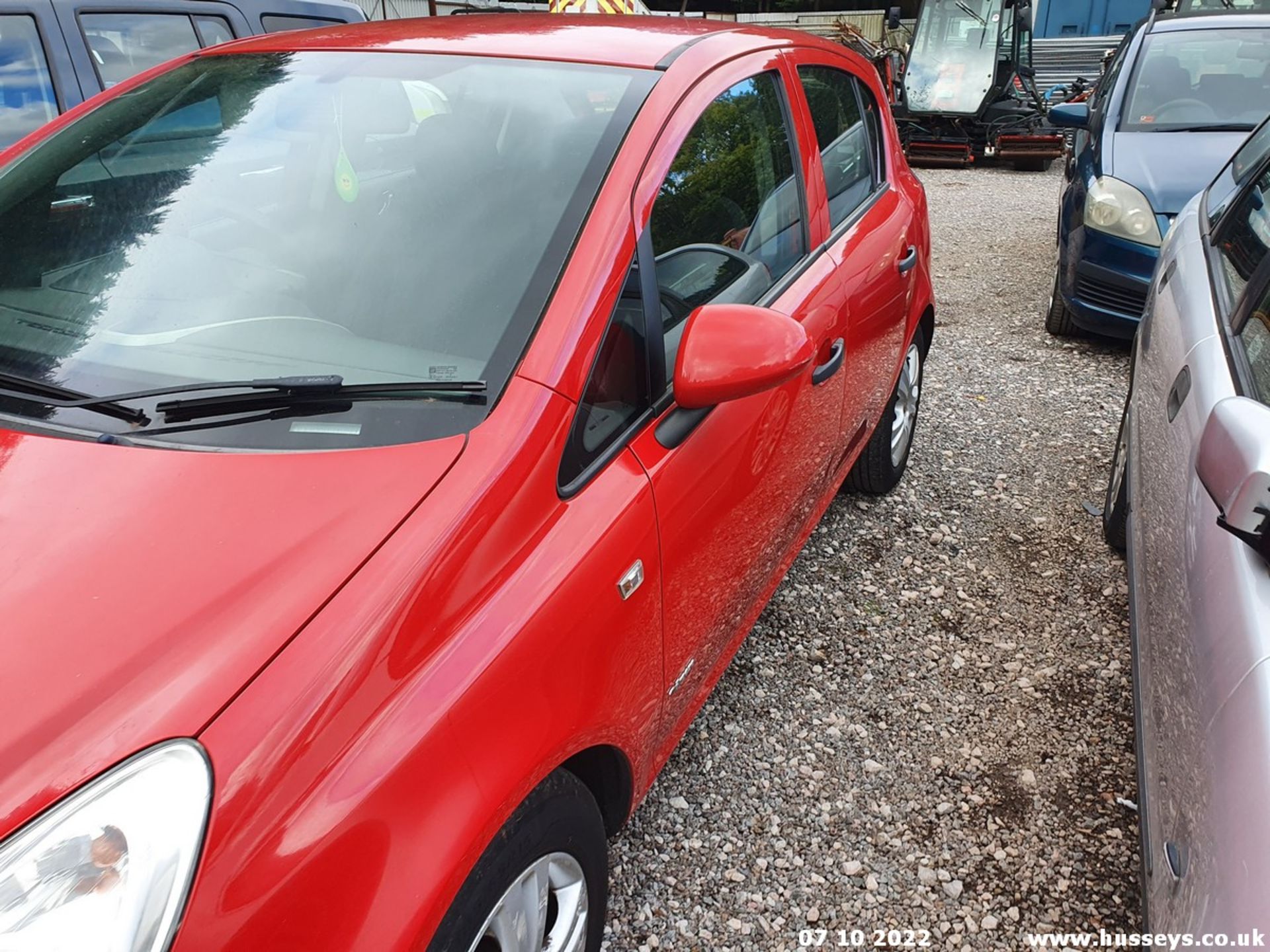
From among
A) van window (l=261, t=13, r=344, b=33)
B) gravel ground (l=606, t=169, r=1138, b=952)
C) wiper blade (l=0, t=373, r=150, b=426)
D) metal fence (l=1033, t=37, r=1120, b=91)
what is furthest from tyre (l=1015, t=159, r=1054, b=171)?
wiper blade (l=0, t=373, r=150, b=426)

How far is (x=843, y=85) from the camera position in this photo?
9.71ft

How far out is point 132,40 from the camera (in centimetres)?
426

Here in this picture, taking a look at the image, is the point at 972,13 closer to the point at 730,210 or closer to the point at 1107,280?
the point at 1107,280

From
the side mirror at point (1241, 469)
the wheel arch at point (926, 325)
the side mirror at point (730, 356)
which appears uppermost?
the side mirror at point (730, 356)

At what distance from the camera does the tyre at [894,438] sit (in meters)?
3.41

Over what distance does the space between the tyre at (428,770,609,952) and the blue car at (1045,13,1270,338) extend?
4391mm

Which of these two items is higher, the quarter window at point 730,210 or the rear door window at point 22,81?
the rear door window at point 22,81

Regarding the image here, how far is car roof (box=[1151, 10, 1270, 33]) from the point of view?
5914mm

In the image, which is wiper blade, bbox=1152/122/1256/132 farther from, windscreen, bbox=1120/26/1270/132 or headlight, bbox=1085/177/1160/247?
headlight, bbox=1085/177/1160/247

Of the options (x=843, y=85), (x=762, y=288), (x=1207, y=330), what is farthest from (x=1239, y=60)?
(x=762, y=288)

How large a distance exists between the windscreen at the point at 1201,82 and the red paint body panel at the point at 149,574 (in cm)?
574

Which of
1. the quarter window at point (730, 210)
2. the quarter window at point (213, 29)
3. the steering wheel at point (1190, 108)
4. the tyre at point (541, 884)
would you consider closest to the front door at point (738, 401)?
the quarter window at point (730, 210)

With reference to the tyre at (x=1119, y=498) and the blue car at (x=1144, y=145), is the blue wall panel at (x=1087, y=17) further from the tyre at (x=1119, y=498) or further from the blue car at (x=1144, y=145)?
the tyre at (x=1119, y=498)

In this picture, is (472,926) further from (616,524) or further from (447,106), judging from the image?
(447,106)
